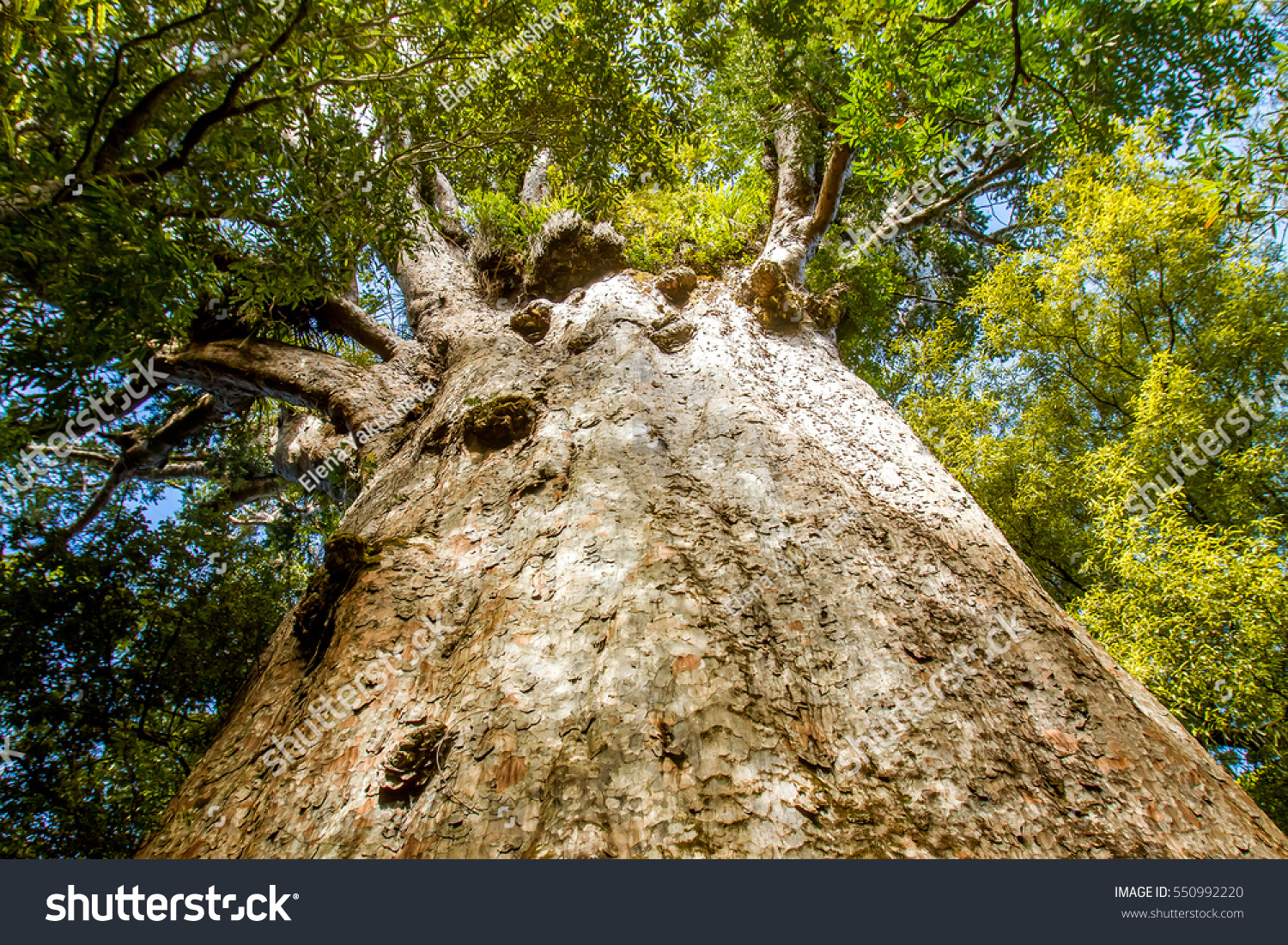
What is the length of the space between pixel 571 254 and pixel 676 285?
3.67ft

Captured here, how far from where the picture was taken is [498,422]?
3.14 m

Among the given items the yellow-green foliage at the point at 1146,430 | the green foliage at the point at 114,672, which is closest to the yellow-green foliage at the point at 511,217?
the green foliage at the point at 114,672

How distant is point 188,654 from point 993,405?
9.27 metres

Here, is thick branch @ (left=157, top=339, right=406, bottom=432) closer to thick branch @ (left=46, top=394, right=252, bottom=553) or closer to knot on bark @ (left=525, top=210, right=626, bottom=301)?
thick branch @ (left=46, top=394, right=252, bottom=553)

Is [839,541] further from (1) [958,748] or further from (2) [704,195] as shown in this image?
(2) [704,195]

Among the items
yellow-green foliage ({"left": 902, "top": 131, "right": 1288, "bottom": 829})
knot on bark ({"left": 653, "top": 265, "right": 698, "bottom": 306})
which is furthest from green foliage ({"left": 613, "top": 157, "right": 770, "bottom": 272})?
yellow-green foliage ({"left": 902, "top": 131, "right": 1288, "bottom": 829})

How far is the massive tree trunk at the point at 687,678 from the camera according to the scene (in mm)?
1381

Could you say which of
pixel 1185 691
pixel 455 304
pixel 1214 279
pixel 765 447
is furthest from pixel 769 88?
pixel 1185 691

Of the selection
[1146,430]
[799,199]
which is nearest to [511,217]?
[799,199]

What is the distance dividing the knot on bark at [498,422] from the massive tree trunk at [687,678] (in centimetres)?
2

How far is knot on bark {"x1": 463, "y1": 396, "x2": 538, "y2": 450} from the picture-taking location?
10.3 feet

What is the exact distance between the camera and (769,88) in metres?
6.46

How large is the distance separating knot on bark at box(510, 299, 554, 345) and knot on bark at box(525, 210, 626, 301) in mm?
672

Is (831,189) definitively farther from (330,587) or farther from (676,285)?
(330,587)
